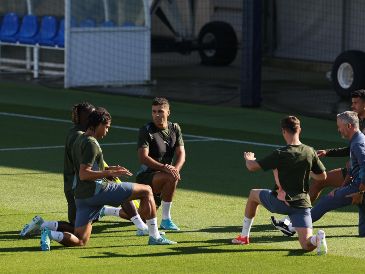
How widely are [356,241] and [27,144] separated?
8408 mm

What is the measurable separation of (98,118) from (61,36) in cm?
1751

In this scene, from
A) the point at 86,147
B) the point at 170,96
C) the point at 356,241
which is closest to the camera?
the point at 86,147

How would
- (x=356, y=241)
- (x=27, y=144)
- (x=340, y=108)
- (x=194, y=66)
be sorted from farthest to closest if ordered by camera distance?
1. (x=194, y=66)
2. (x=340, y=108)
3. (x=27, y=144)
4. (x=356, y=241)

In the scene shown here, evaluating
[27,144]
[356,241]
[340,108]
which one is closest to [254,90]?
[340,108]

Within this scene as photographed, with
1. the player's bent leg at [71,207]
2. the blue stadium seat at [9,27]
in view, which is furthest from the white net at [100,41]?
the player's bent leg at [71,207]

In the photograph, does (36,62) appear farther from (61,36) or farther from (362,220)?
(362,220)

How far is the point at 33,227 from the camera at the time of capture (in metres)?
12.4

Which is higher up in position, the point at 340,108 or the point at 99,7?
the point at 99,7

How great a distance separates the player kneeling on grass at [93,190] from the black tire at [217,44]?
68.7 ft

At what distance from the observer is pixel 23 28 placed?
30.6 meters

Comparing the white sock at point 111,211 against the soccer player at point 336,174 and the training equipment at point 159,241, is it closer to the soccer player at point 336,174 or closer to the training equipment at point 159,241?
the training equipment at point 159,241

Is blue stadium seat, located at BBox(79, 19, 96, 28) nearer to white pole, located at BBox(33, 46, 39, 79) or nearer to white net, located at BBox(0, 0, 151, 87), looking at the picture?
white net, located at BBox(0, 0, 151, 87)

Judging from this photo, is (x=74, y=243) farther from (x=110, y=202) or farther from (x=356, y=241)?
(x=356, y=241)

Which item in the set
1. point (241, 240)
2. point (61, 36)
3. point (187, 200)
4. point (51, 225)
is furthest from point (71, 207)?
point (61, 36)
